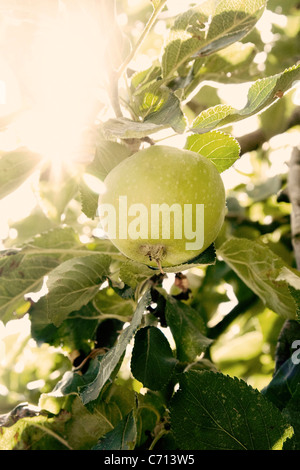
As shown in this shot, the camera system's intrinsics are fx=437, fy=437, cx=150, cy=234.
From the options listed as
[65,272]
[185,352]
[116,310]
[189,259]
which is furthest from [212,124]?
[116,310]

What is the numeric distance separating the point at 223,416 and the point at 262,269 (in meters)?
0.43

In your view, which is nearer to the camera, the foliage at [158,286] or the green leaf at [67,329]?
the foliage at [158,286]

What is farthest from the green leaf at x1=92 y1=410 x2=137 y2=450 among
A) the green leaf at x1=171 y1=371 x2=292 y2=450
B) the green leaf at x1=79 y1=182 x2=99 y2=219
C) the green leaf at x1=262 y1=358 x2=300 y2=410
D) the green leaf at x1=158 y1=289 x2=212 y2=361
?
the green leaf at x1=79 y1=182 x2=99 y2=219

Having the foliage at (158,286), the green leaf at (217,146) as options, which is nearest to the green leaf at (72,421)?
the foliage at (158,286)

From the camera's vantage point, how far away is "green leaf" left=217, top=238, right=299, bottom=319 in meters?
1.14

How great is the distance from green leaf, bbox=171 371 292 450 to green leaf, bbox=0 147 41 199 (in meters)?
0.59

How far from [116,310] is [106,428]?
1.19 feet

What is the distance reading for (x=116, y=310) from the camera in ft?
4.67

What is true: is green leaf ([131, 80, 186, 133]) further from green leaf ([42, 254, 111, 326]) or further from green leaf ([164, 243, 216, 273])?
green leaf ([42, 254, 111, 326])

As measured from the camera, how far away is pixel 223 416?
87cm

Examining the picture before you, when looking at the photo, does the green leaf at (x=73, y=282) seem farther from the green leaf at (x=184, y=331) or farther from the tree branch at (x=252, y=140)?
the tree branch at (x=252, y=140)

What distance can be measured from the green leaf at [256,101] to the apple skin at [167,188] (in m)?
0.07

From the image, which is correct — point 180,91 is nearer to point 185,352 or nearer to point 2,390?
point 185,352

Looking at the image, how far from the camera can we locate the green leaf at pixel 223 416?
83 cm
